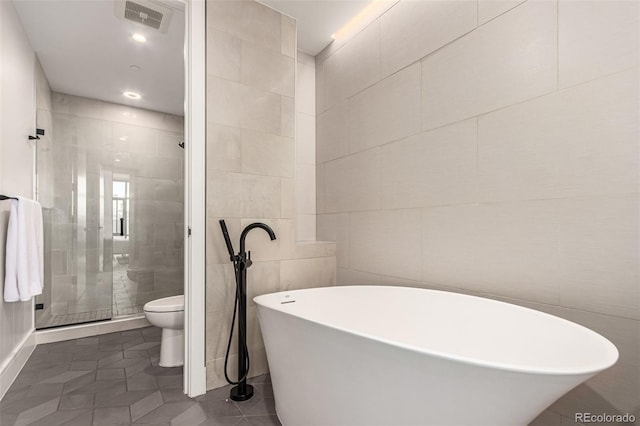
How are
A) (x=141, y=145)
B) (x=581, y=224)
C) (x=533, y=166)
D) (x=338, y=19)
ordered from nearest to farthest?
1. (x=581, y=224)
2. (x=533, y=166)
3. (x=338, y=19)
4. (x=141, y=145)

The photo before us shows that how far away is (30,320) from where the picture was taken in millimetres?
2584

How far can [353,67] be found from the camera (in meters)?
2.43

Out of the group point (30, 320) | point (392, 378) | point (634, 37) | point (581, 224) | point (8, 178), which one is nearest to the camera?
point (392, 378)

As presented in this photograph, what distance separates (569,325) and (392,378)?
64cm

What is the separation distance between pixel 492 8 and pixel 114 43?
8.88 feet

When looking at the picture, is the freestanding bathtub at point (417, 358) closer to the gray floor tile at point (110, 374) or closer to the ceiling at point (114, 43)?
the gray floor tile at point (110, 374)

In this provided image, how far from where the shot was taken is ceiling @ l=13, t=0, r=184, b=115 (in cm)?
218

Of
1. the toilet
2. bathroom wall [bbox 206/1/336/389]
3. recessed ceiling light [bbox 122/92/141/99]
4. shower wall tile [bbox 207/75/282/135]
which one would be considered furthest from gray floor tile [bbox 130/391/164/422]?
recessed ceiling light [bbox 122/92/141/99]

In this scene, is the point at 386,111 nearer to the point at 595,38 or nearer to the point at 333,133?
the point at 333,133

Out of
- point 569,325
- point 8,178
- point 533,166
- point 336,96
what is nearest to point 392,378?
point 569,325

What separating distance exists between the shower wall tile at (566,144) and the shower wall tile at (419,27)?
Result: 565 millimetres

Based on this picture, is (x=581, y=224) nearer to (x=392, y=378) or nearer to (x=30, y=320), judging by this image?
(x=392, y=378)

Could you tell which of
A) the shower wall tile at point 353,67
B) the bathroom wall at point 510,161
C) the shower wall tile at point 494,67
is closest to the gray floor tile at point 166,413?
the bathroom wall at point 510,161

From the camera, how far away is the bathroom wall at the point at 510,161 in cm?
115
